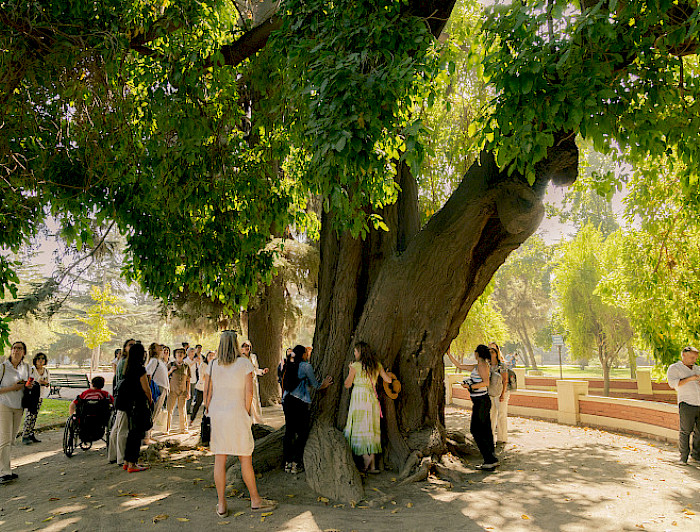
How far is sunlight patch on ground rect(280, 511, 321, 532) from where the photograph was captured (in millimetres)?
5332

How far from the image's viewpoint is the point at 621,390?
80.1 ft

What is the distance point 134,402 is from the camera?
324 inches

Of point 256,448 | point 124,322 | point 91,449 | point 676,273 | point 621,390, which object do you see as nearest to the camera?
point 256,448

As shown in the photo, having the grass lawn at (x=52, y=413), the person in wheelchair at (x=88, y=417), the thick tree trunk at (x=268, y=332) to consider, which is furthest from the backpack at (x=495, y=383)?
the grass lawn at (x=52, y=413)

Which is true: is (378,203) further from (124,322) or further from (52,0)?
(124,322)

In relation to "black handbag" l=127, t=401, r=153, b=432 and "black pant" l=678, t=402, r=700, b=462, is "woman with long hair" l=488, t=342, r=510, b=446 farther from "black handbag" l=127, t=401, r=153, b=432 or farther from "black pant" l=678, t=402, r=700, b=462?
"black handbag" l=127, t=401, r=153, b=432

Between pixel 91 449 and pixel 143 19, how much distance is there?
26.9 feet

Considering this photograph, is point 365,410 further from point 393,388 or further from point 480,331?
point 480,331

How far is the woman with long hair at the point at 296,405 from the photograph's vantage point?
294 inches

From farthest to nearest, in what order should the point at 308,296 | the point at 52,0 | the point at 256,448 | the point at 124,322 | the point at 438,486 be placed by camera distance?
the point at 124,322 → the point at 308,296 → the point at 256,448 → the point at 438,486 → the point at 52,0

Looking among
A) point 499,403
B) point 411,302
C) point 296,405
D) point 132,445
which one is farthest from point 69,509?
point 499,403

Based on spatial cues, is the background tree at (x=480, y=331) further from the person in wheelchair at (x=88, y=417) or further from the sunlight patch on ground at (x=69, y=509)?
the sunlight patch on ground at (x=69, y=509)

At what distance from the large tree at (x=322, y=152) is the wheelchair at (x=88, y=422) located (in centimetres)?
305

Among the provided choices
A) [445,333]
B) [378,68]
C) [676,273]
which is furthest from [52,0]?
[676,273]
